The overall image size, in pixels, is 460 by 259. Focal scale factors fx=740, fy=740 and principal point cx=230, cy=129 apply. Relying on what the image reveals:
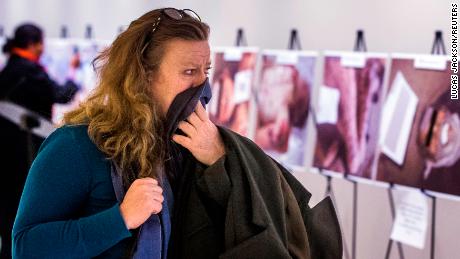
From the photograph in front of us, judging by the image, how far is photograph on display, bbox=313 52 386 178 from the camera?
11.6ft

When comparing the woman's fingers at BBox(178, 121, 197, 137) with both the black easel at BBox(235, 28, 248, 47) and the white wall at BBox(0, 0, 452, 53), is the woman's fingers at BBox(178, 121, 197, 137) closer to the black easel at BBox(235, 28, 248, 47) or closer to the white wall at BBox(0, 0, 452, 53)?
the white wall at BBox(0, 0, 452, 53)

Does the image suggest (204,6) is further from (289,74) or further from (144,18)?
(144,18)

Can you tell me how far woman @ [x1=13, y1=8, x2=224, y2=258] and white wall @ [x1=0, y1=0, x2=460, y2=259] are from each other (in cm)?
195

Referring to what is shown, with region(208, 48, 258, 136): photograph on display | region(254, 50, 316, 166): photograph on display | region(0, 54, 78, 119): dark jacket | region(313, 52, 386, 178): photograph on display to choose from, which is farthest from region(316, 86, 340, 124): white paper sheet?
region(0, 54, 78, 119): dark jacket

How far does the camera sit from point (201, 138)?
1.89m

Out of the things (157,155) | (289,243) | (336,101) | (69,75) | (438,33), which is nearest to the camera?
(157,155)

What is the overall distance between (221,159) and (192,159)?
0.29ft

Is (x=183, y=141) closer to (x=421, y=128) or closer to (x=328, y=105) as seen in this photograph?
(x=421, y=128)

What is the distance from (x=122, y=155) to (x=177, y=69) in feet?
0.84

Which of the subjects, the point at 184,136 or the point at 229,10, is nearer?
the point at 184,136

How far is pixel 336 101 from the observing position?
3820 millimetres

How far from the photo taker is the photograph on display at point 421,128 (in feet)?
10.3

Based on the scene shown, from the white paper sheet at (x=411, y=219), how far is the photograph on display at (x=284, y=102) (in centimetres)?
76

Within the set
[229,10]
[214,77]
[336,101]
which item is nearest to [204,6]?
[229,10]
